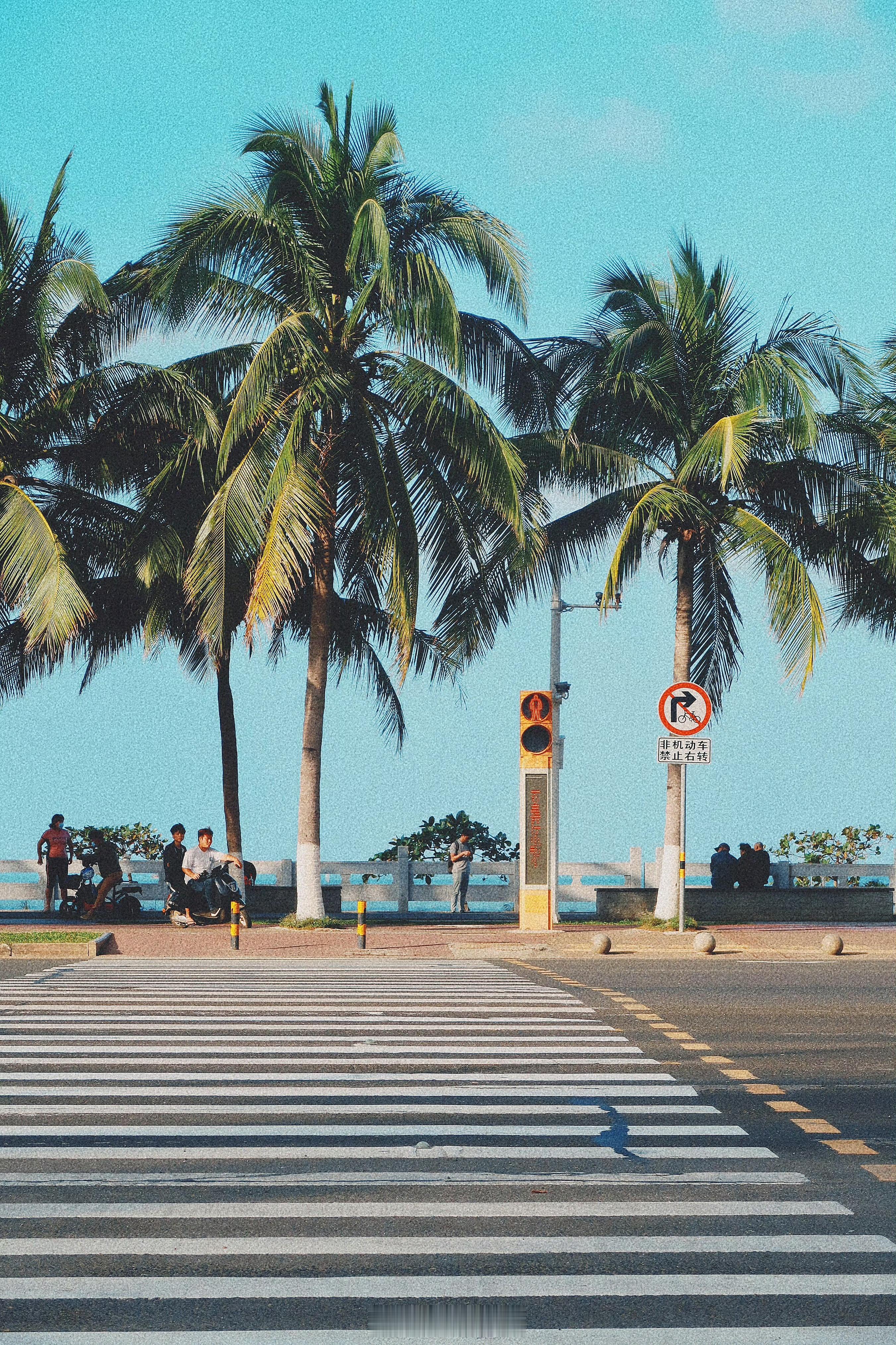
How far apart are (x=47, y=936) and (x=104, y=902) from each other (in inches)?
280

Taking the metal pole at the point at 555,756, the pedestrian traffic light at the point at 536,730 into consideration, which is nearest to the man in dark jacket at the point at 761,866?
the metal pole at the point at 555,756

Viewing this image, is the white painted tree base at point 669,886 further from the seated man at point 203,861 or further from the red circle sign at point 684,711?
the seated man at point 203,861

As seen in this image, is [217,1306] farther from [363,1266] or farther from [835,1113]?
[835,1113]

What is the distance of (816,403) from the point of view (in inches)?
930

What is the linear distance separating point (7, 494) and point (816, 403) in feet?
45.1

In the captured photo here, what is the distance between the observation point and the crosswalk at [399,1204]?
482 centimetres

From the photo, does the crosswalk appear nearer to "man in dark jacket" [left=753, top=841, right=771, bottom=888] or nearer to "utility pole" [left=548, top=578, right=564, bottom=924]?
"utility pole" [left=548, top=578, right=564, bottom=924]

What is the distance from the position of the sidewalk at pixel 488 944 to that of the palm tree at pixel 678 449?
309 centimetres

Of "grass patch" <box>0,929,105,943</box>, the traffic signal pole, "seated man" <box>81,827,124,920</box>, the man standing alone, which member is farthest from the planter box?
the man standing alone

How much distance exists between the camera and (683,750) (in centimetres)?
2183

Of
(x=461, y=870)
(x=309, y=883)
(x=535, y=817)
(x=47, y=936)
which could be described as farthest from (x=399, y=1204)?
(x=461, y=870)

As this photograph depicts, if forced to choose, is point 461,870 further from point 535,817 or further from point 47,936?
point 47,936

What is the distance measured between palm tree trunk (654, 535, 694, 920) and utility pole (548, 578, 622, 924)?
126 centimetres

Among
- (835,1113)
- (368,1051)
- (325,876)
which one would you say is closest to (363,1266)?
(835,1113)
